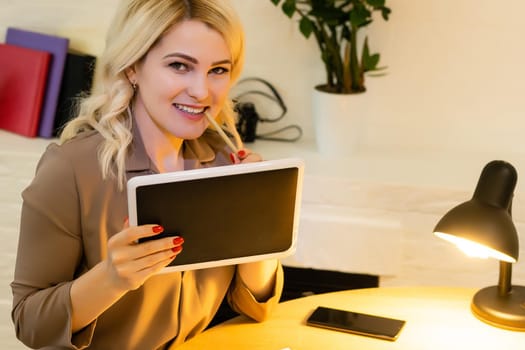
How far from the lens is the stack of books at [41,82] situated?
2482mm

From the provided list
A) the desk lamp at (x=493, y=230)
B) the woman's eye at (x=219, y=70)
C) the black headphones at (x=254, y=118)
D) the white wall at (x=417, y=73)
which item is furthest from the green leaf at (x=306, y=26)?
the desk lamp at (x=493, y=230)

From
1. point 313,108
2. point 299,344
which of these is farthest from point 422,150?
point 299,344

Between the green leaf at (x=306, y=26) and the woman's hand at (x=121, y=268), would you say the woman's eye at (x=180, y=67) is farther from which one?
the green leaf at (x=306, y=26)

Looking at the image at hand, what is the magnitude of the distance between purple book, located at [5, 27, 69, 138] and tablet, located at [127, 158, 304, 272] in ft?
4.05

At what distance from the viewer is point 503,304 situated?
162cm

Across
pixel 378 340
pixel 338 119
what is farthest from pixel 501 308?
pixel 338 119

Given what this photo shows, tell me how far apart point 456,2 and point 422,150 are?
45 cm

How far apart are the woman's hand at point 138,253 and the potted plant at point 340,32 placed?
1.11 metres

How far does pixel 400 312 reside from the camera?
1.65 m

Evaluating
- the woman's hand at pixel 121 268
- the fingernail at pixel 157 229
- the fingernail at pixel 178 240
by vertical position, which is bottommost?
the woman's hand at pixel 121 268

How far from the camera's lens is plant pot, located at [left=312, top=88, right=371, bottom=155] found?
2404 mm

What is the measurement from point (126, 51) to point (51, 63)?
3.35ft

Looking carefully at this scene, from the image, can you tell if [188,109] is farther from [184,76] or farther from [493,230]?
[493,230]

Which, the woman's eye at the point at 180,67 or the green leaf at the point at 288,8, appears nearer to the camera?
the woman's eye at the point at 180,67
